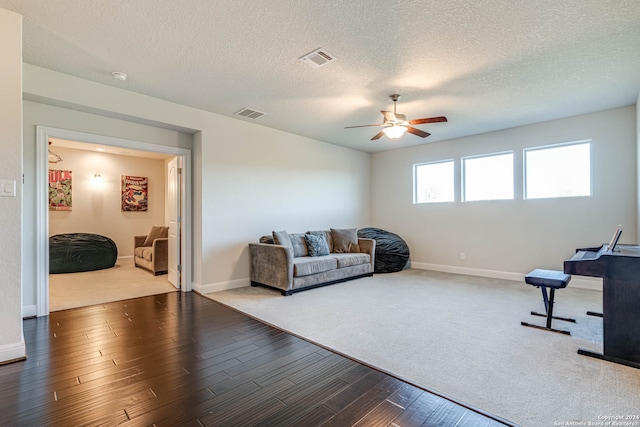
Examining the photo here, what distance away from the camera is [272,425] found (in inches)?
64.6

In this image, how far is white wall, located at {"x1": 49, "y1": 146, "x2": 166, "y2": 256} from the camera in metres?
7.14

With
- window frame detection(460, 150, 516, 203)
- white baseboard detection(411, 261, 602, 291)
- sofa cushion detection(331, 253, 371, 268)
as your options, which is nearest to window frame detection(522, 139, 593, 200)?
window frame detection(460, 150, 516, 203)

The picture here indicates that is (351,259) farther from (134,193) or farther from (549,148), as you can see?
(134,193)

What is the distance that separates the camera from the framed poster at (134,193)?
7859mm

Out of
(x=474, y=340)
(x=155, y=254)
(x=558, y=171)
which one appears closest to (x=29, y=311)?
(x=155, y=254)

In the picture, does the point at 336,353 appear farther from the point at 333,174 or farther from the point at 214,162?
the point at 333,174

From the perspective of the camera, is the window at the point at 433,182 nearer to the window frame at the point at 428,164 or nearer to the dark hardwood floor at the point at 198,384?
the window frame at the point at 428,164

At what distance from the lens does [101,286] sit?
489 cm

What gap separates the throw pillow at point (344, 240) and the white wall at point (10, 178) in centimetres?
434

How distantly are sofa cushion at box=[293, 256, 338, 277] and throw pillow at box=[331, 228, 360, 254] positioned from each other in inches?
31.3

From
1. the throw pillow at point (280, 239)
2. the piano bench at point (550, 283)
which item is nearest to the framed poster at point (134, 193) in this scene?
the throw pillow at point (280, 239)

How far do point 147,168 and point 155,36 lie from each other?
256 inches

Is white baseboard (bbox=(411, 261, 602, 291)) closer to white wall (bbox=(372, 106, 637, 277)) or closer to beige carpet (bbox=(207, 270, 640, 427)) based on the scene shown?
white wall (bbox=(372, 106, 637, 277))

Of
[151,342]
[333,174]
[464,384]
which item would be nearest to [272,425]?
[464,384]
